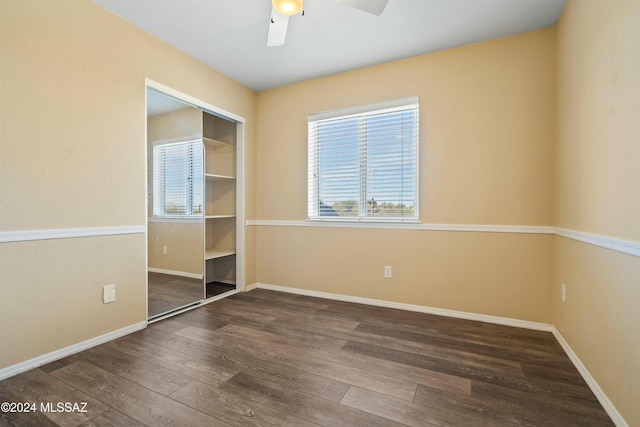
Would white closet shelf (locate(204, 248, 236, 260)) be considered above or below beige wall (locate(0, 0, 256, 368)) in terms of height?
below

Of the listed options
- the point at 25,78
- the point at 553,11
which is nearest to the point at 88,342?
the point at 25,78

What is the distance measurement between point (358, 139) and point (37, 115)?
262 centimetres

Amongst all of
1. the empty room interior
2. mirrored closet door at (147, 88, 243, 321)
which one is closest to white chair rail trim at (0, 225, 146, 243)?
the empty room interior

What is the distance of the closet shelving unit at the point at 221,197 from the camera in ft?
11.9

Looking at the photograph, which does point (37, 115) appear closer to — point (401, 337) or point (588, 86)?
point (401, 337)

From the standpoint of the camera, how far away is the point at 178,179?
288 cm

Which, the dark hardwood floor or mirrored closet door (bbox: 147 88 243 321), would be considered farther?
mirrored closet door (bbox: 147 88 243 321)

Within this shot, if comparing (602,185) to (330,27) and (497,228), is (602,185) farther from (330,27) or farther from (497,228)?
(330,27)

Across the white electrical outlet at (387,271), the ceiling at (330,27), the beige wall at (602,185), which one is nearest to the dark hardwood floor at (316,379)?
the beige wall at (602,185)

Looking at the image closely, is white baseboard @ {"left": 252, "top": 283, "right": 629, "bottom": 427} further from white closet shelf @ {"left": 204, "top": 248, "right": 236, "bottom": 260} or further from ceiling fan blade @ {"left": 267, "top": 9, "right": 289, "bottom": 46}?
ceiling fan blade @ {"left": 267, "top": 9, "right": 289, "bottom": 46}

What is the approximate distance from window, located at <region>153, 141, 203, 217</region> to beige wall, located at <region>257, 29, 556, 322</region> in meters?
1.38

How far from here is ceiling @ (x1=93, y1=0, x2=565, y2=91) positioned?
2129 mm

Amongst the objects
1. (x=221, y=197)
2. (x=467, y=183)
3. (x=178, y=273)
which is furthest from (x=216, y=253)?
(x=467, y=183)

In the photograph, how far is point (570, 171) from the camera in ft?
6.68
